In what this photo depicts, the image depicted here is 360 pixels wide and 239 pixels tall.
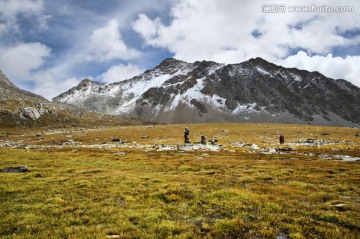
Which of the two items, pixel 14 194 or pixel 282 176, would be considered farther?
pixel 282 176

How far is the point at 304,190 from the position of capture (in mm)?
20672

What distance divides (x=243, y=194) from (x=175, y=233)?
764cm

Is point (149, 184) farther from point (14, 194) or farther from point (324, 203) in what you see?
point (324, 203)

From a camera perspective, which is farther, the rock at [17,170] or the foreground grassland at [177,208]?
the rock at [17,170]

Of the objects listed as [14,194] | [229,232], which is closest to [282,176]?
[229,232]

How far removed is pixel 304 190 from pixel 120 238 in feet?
50.2

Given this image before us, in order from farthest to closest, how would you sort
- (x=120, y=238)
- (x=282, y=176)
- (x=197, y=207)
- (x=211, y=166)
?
(x=211, y=166), (x=282, y=176), (x=197, y=207), (x=120, y=238)

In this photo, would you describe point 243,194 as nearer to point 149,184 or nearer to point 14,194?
point 149,184

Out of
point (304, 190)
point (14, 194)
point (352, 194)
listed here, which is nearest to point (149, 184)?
point (14, 194)

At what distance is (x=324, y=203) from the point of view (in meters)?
17.2

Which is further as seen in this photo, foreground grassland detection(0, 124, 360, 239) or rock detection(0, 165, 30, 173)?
rock detection(0, 165, 30, 173)

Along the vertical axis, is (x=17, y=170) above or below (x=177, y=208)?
below

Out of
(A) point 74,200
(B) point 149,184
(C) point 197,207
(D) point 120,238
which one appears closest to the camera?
(D) point 120,238

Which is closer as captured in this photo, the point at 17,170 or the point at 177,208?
the point at 177,208
